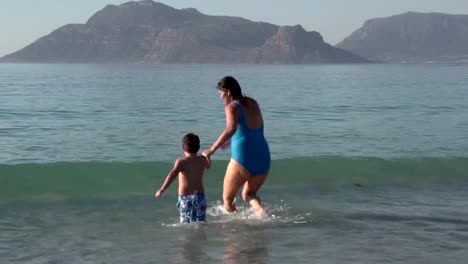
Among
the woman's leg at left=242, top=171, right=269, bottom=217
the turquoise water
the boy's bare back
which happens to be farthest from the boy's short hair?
the turquoise water

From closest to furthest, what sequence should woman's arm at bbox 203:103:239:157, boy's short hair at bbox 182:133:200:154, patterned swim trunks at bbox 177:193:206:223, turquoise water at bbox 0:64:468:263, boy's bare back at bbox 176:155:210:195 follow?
turquoise water at bbox 0:64:468:263, woman's arm at bbox 203:103:239:157, boy's short hair at bbox 182:133:200:154, boy's bare back at bbox 176:155:210:195, patterned swim trunks at bbox 177:193:206:223

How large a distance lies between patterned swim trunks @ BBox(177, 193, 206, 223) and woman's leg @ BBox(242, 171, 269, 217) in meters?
0.49

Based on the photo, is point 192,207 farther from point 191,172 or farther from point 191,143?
point 191,143

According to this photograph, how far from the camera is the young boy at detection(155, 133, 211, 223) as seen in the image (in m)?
7.02

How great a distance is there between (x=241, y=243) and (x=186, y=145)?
1143 millimetres

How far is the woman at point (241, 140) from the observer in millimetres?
6918

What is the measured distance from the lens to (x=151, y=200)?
32.1 ft

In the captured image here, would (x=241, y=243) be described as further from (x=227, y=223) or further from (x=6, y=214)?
(x=6, y=214)

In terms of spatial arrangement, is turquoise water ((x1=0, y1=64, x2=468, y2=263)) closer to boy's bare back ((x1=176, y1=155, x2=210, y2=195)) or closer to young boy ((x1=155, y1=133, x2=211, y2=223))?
young boy ((x1=155, y1=133, x2=211, y2=223))

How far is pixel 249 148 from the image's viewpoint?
279 inches

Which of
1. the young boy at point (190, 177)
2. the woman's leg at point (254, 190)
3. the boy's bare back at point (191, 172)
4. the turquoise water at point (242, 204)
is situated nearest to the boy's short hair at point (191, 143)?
the young boy at point (190, 177)

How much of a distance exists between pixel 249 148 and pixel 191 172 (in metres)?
0.66

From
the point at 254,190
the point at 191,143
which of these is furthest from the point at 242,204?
the point at 191,143

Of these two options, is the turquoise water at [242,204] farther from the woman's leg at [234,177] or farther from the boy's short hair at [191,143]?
the boy's short hair at [191,143]
